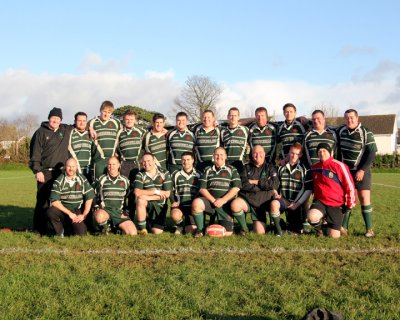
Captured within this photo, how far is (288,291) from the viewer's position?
3771mm

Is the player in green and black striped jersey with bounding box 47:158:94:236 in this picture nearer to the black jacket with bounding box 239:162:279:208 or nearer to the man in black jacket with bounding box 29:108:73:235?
the man in black jacket with bounding box 29:108:73:235

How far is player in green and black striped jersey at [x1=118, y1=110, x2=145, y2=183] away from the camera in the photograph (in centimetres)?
721

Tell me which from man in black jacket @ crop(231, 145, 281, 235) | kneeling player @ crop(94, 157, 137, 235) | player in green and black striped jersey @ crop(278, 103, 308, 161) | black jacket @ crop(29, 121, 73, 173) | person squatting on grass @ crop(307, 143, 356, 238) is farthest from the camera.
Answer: player in green and black striped jersey @ crop(278, 103, 308, 161)

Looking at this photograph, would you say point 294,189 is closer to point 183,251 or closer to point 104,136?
point 183,251

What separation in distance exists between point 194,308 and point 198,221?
3102 mm

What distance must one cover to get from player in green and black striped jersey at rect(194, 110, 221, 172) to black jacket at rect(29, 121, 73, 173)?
2045 mm

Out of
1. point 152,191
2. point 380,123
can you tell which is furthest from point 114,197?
point 380,123

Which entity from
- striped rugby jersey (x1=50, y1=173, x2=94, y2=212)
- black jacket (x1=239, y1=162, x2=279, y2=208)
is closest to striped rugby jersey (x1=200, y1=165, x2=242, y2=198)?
black jacket (x1=239, y1=162, x2=279, y2=208)

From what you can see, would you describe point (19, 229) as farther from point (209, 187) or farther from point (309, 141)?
point (309, 141)

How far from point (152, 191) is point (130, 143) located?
934 millimetres

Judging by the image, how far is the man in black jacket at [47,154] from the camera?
683 centimetres

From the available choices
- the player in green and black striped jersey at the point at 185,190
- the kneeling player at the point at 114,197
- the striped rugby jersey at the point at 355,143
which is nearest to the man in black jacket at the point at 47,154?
the kneeling player at the point at 114,197

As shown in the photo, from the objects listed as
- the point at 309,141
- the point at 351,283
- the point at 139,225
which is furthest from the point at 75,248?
the point at 309,141

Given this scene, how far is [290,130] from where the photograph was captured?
23.1ft
